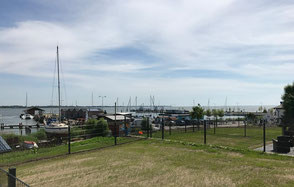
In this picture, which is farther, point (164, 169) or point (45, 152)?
point (45, 152)

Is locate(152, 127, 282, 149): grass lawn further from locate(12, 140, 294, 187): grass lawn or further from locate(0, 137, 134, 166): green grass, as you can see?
locate(0, 137, 134, 166): green grass

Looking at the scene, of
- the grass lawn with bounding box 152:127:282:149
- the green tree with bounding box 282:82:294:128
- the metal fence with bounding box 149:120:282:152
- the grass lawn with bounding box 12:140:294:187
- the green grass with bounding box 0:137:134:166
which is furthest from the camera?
the green tree with bounding box 282:82:294:128

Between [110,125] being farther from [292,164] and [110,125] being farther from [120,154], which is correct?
[292,164]

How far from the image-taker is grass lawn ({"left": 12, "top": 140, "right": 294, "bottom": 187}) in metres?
8.03

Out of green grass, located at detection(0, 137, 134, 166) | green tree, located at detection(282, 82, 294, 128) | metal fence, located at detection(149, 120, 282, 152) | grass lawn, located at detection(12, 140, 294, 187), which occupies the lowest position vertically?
metal fence, located at detection(149, 120, 282, 152)

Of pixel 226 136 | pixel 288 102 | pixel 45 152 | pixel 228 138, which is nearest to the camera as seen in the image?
pixel 45 152

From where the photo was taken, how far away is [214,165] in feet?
32.7

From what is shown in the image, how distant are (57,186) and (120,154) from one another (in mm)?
5212

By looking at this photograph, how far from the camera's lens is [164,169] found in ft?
31.2

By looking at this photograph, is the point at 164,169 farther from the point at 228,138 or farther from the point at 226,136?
the point at 226,136

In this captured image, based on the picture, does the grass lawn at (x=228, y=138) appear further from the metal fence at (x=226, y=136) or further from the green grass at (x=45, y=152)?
the green grass at (x=45, y=152)

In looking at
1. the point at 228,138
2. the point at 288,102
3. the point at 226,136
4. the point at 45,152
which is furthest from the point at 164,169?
the point at 288,102

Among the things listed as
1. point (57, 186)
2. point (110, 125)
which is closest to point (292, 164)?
point (57, 186)

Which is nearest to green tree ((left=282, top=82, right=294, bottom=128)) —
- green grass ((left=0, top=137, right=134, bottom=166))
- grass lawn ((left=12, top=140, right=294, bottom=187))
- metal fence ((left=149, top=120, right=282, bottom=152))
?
metal fence ((left=149, top=120, right=282, bottom=152))
